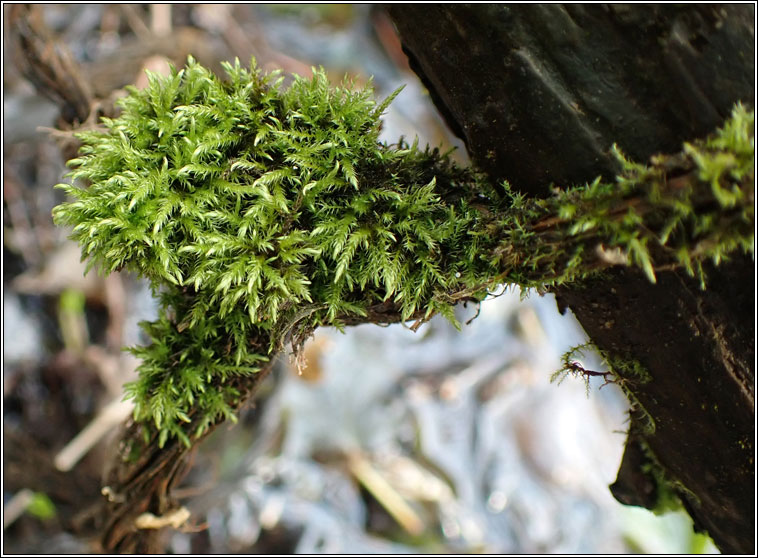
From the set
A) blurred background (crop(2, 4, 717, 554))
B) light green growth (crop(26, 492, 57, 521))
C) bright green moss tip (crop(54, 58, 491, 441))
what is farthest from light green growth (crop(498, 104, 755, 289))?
light green growth (crop(26, 492, 57, 521))

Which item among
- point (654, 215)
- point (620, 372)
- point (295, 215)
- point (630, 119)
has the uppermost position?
point (295, 215)

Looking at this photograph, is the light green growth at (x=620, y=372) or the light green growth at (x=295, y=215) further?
the light green growth at (x=620, y=372)

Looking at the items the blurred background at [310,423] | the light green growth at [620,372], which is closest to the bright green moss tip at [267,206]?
the light green growth at [620,372]

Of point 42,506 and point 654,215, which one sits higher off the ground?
point 42,506

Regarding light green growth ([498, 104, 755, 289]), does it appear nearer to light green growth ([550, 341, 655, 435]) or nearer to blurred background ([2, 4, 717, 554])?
light green growth ([550, 341, 655, 435])

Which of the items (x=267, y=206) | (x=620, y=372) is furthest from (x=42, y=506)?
(x=620, y=372)

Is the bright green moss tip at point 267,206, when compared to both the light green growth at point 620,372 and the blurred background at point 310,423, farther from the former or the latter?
the blurred background at point 310,423

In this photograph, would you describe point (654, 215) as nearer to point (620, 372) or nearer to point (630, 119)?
point (630, 119)
